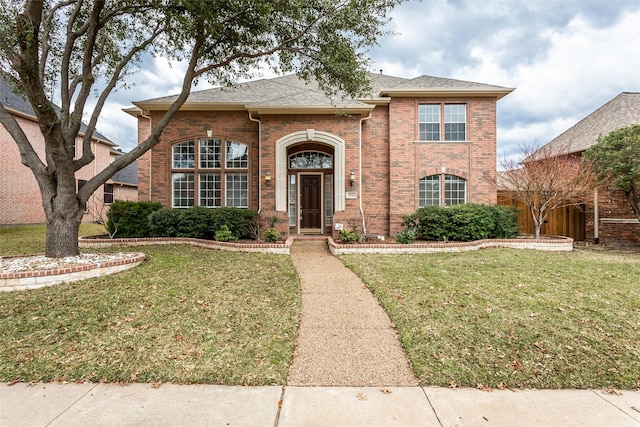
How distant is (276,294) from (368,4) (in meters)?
6.58

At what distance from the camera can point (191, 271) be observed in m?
6.05

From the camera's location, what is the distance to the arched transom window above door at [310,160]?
1177 centimetres

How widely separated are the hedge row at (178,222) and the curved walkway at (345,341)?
435cm

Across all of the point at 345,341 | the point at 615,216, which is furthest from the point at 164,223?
the point at 615,216

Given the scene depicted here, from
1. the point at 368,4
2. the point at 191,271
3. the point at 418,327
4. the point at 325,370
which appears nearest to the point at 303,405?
the point at 325,370

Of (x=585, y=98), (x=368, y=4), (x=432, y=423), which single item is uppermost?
(x=585, y=98)

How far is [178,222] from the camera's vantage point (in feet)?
31.3

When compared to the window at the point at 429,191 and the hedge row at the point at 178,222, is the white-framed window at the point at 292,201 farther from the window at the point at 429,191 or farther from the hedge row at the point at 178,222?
the window at the point at 429,191

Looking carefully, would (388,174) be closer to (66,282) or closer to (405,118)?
(405,118)

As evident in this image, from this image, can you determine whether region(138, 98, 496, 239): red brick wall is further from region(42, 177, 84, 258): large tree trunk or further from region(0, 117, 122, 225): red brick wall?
region(42, 177, 84, 258): large tree trunk

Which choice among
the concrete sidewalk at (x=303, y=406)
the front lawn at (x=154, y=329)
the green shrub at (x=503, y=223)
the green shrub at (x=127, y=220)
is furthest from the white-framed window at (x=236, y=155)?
the concrete sidewalk at (x=303, y=406)

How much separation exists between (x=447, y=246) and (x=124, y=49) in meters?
10.8

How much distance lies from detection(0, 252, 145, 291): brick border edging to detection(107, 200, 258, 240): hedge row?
11.8 ft

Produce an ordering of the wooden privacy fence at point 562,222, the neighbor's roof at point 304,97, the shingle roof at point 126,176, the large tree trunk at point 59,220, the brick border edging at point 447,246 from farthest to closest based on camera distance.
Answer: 1. the shingle roof at point 126,176
2. the wooden privacy fence at point 562,222
3. the neighbor's roof at point 304,97
4. the brick border edging at point 447,246
5. the large tree trunk at point 59,220
